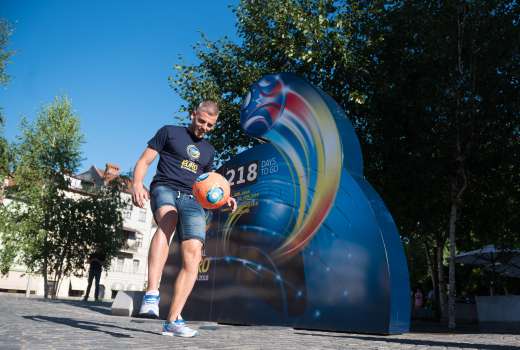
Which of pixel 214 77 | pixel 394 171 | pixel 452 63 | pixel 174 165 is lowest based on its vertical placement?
pixel 174 165

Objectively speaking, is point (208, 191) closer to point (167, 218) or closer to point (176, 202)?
point (176, 202)

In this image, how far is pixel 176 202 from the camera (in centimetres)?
443

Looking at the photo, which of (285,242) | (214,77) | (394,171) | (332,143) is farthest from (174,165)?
(214,77)

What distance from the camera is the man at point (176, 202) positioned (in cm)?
429

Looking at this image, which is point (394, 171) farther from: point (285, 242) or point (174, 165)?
point (174, 165)

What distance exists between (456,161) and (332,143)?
640 cm

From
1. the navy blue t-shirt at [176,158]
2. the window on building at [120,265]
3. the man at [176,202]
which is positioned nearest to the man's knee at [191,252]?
the man at [176,202]

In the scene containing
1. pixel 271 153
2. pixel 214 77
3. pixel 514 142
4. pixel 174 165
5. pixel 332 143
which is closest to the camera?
pixel 174 165

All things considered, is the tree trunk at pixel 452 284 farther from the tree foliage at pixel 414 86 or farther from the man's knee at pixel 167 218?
the man's knee at pixel 167 218

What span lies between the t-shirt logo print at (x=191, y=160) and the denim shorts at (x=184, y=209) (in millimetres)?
283

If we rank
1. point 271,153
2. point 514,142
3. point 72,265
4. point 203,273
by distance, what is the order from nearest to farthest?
point 271,153
point 203,273
point 514,142
point 72,265

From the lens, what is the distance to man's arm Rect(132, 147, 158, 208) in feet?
13.9

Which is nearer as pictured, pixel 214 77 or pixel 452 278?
pixel 452 278

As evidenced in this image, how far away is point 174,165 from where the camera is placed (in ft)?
15.0
